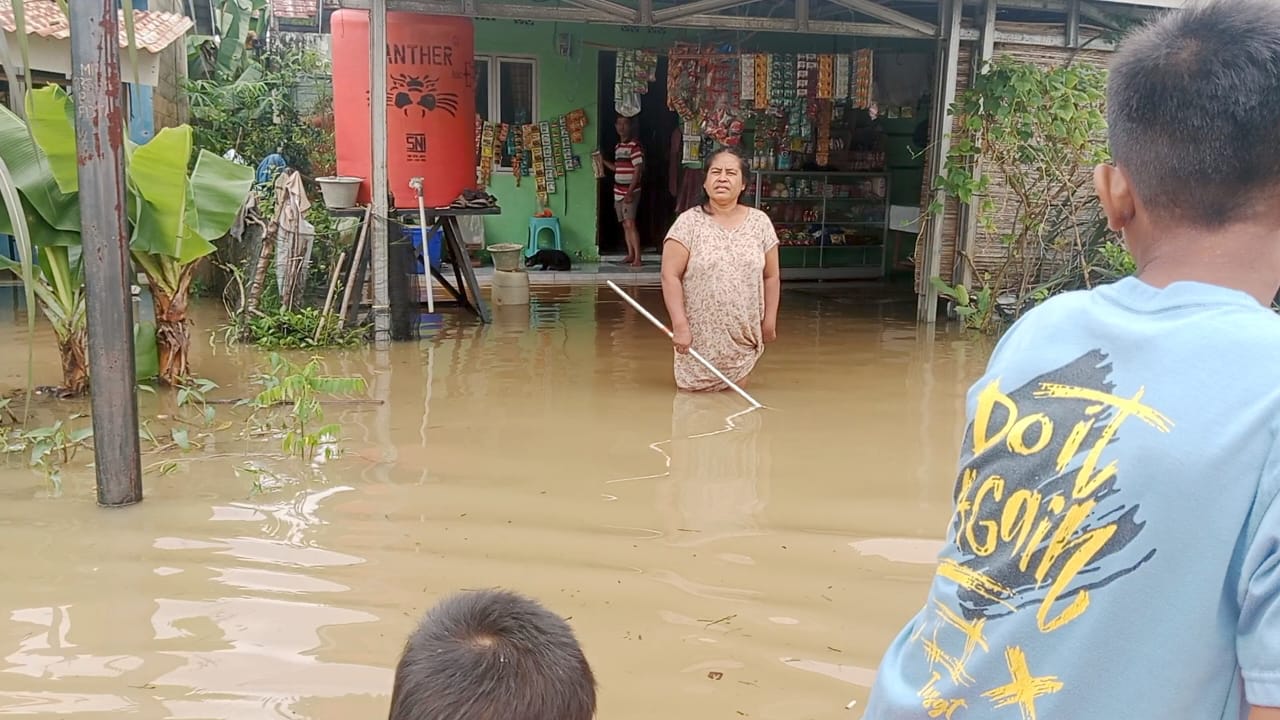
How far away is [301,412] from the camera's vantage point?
4.85m

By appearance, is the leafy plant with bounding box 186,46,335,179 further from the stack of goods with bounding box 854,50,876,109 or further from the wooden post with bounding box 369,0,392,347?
the stack of goods with bounding box 854,50,876,109

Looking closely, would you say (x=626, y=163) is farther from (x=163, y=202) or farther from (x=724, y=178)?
(x=163, y=202)

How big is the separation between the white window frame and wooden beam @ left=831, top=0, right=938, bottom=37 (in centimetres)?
455

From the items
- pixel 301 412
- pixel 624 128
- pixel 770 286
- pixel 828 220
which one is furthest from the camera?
pixel 828 220

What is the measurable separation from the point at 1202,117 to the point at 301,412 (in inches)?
172

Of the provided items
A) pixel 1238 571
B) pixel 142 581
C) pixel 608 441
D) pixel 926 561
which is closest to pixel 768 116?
pixel 608 441

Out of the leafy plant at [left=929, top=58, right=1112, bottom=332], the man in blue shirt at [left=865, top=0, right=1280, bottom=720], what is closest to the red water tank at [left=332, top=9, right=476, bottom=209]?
the leafy plant at [left=929, top=58, right=1112, bottom=332]

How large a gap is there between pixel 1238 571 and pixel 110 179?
375cm

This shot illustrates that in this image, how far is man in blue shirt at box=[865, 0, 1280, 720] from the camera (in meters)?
0.95

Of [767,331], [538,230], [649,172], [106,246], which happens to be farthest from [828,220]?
[106,246]

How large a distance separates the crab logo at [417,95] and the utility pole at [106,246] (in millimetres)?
3898

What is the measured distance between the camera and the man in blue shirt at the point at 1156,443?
0.95 m

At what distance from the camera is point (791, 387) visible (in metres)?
6.30

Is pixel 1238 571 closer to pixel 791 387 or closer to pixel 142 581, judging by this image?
pixel 142 581
